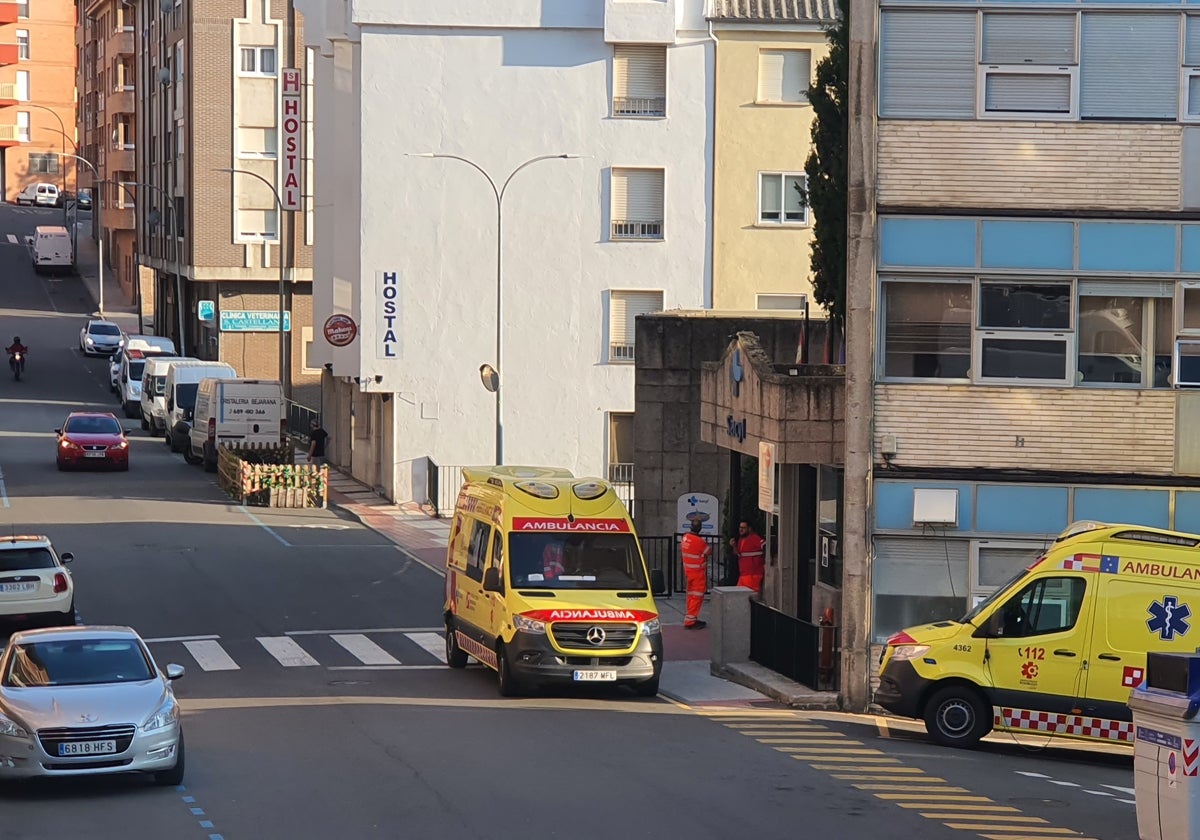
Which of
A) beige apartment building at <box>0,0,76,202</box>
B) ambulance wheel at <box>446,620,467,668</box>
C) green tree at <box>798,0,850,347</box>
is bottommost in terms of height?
ambulance wheel at <box>446,620,467,668</box>

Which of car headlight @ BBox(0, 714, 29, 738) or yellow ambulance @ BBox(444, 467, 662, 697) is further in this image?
yellow ambulance @ BBox(444, 467, 662, 697)

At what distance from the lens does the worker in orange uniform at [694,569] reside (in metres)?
28.6

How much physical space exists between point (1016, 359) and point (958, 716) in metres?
4.81

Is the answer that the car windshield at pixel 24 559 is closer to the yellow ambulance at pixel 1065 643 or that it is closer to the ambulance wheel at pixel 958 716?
the yellow ambulance at pixel 1065 643

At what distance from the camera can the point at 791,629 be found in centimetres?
2378

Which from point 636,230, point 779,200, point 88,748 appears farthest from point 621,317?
point 88,748

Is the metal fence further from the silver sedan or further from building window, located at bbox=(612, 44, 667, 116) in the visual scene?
building window, located at bbox=(612, 44, 667, 116)

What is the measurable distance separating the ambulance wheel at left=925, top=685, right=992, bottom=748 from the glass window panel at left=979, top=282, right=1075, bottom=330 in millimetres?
4898

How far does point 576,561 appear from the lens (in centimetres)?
2302

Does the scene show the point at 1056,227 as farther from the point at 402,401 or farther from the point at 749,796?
the point at 402,401

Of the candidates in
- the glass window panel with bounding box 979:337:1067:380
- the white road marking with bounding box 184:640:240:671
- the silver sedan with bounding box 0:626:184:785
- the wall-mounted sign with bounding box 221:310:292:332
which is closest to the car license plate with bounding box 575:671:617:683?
the white road marking with bounding box 184:640:240:671

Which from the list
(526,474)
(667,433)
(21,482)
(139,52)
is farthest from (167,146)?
(526,474)

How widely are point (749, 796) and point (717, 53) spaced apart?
34313 millimetres

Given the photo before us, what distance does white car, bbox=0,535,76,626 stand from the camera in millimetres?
26703
